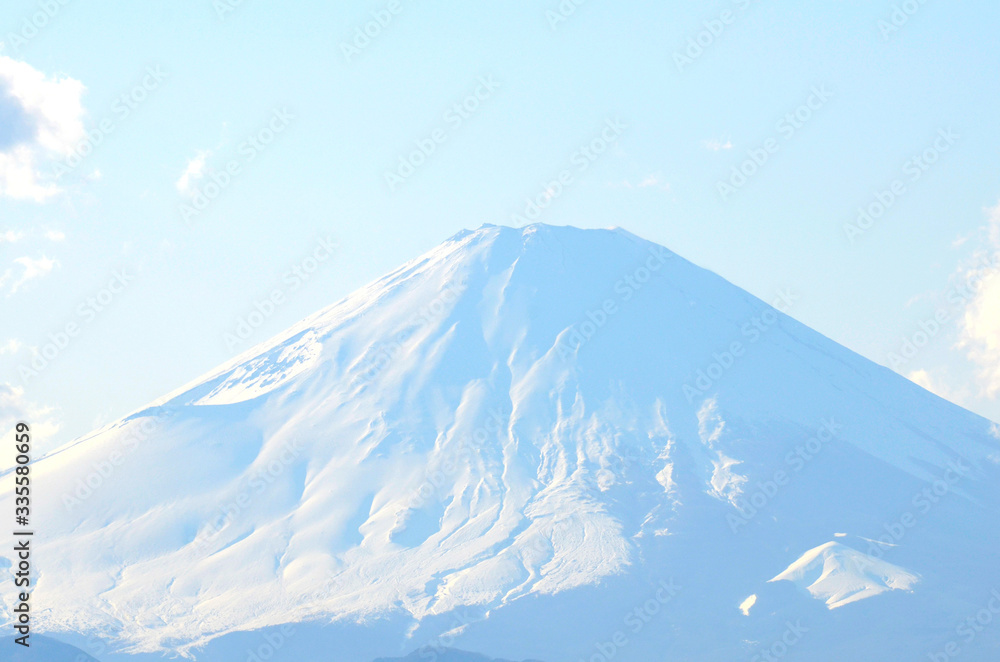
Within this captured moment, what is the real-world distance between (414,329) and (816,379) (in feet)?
121

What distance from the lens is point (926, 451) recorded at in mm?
119000

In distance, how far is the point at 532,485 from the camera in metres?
107

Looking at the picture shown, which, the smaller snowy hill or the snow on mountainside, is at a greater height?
the snow on mountainside

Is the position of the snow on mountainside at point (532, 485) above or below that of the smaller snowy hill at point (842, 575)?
above

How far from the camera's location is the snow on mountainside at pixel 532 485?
309 feet

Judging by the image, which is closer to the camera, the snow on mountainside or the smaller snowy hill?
the snow on mountainside

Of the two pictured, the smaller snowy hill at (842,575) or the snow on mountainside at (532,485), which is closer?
the snow on mountainside at (532,485)

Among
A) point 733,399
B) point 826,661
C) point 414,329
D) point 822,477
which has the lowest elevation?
point 826,661

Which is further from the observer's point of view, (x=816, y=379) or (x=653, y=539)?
(x=816, y=379)

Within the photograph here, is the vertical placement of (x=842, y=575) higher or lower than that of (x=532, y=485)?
lower

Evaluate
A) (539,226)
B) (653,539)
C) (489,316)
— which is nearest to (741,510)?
(653,539)

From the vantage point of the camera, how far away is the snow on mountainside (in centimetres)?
9412

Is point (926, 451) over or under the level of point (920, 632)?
over

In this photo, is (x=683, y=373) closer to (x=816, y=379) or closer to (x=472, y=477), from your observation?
(x=816, y=379)
